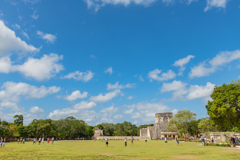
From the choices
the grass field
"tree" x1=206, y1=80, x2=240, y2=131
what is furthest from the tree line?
the grass field

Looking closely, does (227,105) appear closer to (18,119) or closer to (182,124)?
(182,124)

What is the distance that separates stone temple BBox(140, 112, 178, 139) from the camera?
63656 mm

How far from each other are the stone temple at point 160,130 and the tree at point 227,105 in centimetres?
3413

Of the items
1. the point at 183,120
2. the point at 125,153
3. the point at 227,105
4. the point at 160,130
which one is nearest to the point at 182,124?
Answer: the point at 183,120

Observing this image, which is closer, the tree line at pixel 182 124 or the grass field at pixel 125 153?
the grass field at pixel 125 153

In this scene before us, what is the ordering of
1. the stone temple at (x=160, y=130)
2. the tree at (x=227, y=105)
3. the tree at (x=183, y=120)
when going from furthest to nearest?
the stone temple at (x=160, y=130) < the tree at (x=183, y=120) < the tree at (x=227, y=105)

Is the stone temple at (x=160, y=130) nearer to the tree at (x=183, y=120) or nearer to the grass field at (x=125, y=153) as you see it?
the tree at (x=183, y=120)

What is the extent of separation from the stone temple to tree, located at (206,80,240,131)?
34.1m

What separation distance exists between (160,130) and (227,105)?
146ft

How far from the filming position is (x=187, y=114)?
2200 inches

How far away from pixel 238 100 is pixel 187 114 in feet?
103

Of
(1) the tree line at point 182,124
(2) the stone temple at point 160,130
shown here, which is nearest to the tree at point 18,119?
(1) the tree line at point 182,124

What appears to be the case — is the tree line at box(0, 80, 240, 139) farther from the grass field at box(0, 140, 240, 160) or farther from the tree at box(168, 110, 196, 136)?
the grass field at box(0, 140, 240, 160)

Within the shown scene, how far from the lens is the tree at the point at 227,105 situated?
2647 centimetres
